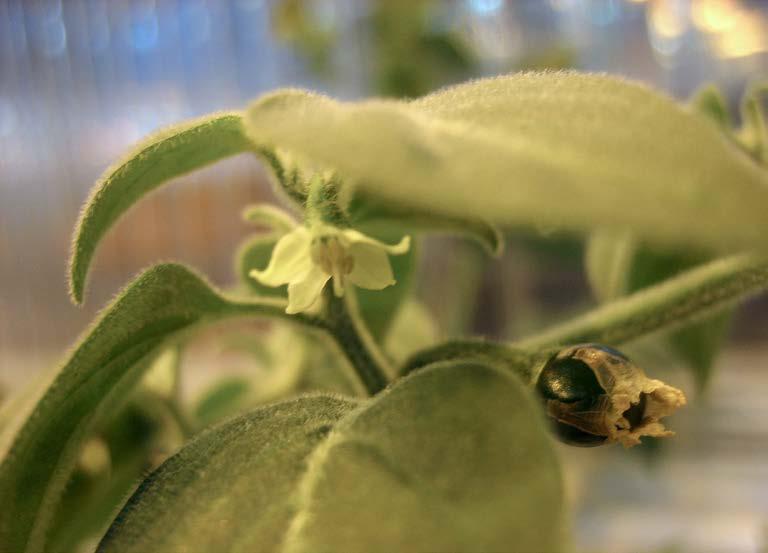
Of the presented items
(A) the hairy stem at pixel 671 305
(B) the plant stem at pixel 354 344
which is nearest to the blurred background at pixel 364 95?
(A) the hairy stem at pixel 671 305

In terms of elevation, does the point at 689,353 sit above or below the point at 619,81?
below

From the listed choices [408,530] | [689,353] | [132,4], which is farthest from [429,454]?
[132,4]

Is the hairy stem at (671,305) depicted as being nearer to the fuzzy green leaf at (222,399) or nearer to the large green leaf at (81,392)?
the large green leaf at (81,392)

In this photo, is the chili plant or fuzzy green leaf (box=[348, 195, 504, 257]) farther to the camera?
fuzzy green leaf (box=[348, 195, 504, 257])

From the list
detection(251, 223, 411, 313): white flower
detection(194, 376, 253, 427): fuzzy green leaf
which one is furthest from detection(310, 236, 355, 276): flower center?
detection(194, 376, 253, 427): fuzzy green leaf

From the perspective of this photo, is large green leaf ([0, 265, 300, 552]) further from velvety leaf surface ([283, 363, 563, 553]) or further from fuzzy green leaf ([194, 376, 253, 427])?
fuzzy green leaf ([194, 376, 253, 427])

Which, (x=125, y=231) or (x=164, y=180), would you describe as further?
(x=125, y=231)

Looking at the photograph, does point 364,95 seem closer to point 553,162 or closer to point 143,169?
point 143,169

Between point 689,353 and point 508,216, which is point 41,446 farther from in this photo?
point 689,353

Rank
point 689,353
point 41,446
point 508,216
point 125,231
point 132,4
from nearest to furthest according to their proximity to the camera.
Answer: point 508,216 → point 41,446 → point 689,353 → point 125,231 → point 132,4
